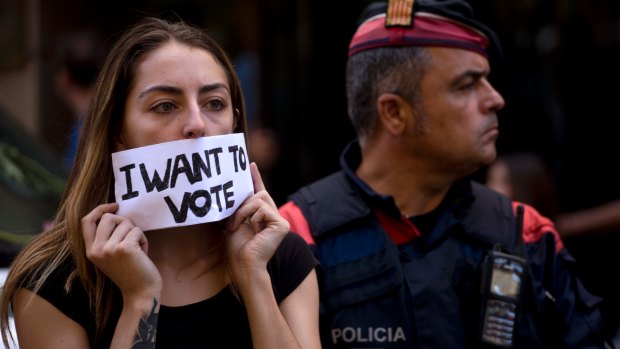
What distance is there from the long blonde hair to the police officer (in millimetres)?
732

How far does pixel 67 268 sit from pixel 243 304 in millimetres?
512

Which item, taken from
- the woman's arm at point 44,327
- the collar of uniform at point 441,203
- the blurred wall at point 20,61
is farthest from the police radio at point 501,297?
the blurred wall at point 20,61

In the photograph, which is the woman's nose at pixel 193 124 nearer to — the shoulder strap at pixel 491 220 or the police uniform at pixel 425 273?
the police uniform at pixel 425 273

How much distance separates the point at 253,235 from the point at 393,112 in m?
1.03

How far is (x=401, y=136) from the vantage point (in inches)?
159

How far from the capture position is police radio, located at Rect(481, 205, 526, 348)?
3654 millimetres

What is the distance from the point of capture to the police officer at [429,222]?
12.2 feet

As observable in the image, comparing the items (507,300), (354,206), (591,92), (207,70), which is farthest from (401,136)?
(591,92)

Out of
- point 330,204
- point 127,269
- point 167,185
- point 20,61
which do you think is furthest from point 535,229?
point 20,61

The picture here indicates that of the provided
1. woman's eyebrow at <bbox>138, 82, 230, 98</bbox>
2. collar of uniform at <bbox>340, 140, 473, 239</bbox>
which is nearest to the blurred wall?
collar of uniform at <bbox>340, 140, 473, 239</bbox>

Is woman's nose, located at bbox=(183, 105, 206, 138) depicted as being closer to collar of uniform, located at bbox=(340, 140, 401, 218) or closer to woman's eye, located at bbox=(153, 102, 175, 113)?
woman's eye, located at bbox=(153, 102, 175, 113)

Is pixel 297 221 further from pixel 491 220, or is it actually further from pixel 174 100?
pixel 174 100

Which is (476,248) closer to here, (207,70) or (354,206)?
(354,206)

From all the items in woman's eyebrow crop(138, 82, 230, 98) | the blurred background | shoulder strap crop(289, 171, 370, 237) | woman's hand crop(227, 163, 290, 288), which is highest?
woman's eyebrow crop(138, 82, 230, 98)
